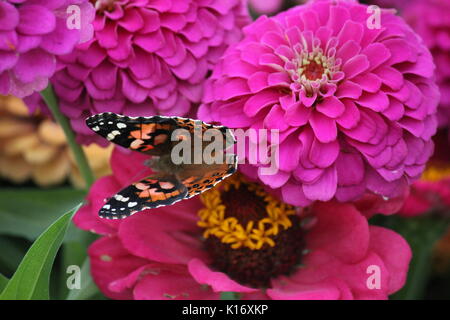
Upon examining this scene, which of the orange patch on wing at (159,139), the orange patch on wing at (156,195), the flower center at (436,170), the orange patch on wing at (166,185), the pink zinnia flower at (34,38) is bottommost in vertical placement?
the flower center at (436,170)

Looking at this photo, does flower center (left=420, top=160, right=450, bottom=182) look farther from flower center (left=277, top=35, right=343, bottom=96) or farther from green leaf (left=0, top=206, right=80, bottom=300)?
green leaf (left=0, top=206, right=80, bottom=300)

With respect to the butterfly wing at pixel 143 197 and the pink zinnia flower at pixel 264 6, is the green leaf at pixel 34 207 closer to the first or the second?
the butterfly wing at pixel 143 197

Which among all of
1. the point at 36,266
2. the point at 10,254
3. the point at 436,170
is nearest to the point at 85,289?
the point at 36,266

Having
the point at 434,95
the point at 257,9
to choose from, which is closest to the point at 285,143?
the point at 434,95

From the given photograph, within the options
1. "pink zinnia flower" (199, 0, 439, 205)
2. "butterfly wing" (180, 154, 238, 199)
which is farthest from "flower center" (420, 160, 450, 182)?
"butterfly wing" (180, 154, 238, 199)

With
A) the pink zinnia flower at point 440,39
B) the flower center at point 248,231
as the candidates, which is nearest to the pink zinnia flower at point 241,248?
the flower center at point 248,231
